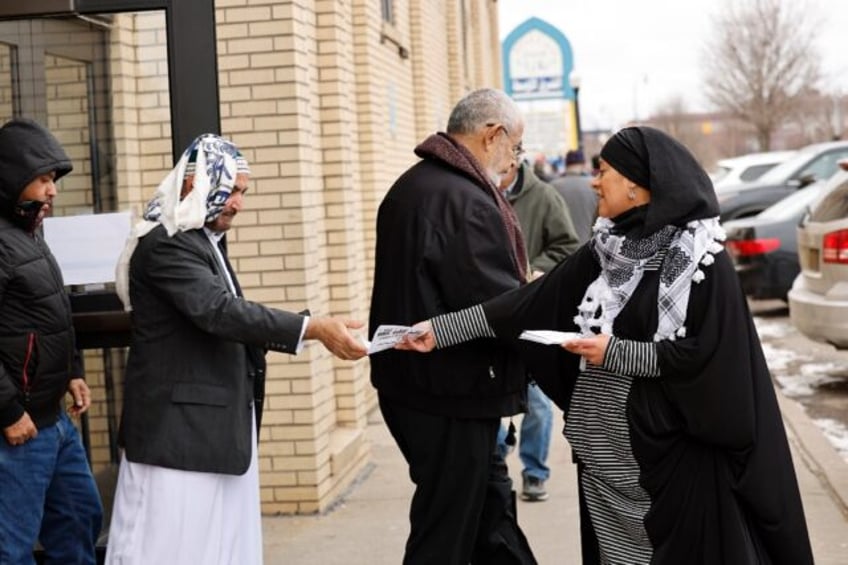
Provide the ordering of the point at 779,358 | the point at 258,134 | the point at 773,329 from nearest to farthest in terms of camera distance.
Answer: the point at 258,134 → the point at 779,358 → the point at 773,329

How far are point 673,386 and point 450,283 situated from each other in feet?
3.36

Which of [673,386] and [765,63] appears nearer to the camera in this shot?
[673,386]

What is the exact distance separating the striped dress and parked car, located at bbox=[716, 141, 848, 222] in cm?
1532

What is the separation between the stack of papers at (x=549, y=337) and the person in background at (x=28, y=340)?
5.50ft

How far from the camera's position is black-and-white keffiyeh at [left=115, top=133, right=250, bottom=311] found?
4.14 metres

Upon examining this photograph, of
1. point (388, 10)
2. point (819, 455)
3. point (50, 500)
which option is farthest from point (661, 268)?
point (388, 10)

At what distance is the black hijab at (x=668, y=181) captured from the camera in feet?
12.7

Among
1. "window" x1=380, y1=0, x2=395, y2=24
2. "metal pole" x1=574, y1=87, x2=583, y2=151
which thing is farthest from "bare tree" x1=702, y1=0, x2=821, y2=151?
"window" x1=380, y1=0, x2=395, y2=24

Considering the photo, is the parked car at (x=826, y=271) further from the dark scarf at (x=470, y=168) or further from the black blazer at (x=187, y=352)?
the black blazer at (x=187, y=352)

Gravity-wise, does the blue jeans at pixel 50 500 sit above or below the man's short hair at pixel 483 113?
below

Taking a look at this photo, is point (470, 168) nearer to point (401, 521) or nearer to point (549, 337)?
point (549, 337)

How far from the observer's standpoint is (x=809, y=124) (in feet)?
188

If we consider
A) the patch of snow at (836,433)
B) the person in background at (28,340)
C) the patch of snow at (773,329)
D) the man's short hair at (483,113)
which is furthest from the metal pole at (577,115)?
the person in background at (28,340)

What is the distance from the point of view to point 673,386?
3.96 meters
